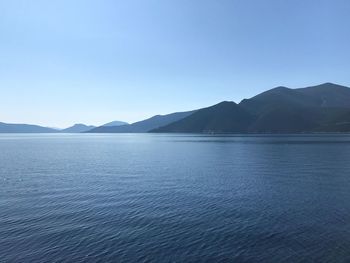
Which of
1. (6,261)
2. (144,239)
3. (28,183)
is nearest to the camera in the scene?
(6,261)

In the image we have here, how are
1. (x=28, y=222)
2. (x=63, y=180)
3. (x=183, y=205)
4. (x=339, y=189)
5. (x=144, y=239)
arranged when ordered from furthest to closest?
(x=63, y=180) < (x=339, y=189) < (x=183, y=205) < (x=28, y=222) < (x=144, y=239)

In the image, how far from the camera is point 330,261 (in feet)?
78.4

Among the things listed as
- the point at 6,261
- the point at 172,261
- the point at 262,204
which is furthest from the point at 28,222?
the point at 262,204

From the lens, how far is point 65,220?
3488cm

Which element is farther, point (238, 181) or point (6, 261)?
point (238, 181)

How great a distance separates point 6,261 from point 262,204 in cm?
3413

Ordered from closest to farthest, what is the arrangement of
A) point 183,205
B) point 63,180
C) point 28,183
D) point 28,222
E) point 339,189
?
point 28,222 → point 183,205 → point 339,189 → point 28,183 → point 63,180

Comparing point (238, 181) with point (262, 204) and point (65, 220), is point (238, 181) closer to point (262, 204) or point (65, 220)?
point (262, 204)

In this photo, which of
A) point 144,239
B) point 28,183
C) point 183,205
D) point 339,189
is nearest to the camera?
point 144,239

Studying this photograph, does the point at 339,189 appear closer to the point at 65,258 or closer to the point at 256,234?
the point at 256,234

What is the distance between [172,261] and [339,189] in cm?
4221

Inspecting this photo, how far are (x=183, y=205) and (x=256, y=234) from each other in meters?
14.2

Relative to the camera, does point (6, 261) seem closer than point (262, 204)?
Yes

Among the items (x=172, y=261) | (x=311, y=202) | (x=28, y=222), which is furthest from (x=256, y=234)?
(x=28, y=222)
